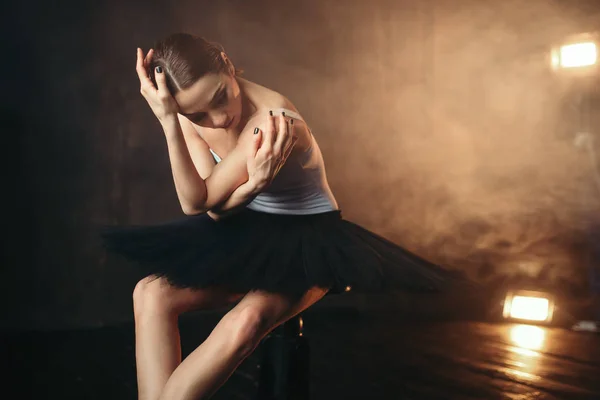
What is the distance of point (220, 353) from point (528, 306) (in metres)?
1.85

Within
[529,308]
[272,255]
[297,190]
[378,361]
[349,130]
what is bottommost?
[378,361]

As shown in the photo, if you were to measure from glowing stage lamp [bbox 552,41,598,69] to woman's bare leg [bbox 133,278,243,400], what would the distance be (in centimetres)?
197

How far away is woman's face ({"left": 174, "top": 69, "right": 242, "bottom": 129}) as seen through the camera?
1.06 m

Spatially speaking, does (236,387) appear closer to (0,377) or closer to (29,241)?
(0,377)

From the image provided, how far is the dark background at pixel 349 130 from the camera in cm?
224

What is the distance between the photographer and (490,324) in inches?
97.1

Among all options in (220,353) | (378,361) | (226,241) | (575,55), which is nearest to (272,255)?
(226,241)

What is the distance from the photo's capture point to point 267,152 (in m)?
1.04

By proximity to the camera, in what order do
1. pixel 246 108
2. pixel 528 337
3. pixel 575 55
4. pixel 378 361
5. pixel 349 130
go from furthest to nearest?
pixel 349 130 < pixel 575 55 < pixel 528 337 < pixel 378 361 < pixel 246 108

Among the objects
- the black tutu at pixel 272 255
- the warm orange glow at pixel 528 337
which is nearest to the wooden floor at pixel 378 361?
the warm orange glow at pixel 528 337

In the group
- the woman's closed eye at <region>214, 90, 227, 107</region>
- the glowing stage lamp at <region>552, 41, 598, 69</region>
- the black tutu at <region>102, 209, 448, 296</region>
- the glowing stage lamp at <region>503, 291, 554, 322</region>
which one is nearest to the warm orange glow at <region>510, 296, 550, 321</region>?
the glowing stage lamp at <region>503, 291, 554, 322</region>

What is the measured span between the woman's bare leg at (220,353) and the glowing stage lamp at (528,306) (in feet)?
5.73

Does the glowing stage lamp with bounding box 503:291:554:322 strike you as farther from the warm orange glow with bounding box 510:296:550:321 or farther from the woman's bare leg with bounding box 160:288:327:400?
→ the woman's bare leg with bounding box 160:288:327:400

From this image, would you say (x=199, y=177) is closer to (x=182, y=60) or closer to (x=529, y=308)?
(x=182, y=60)
